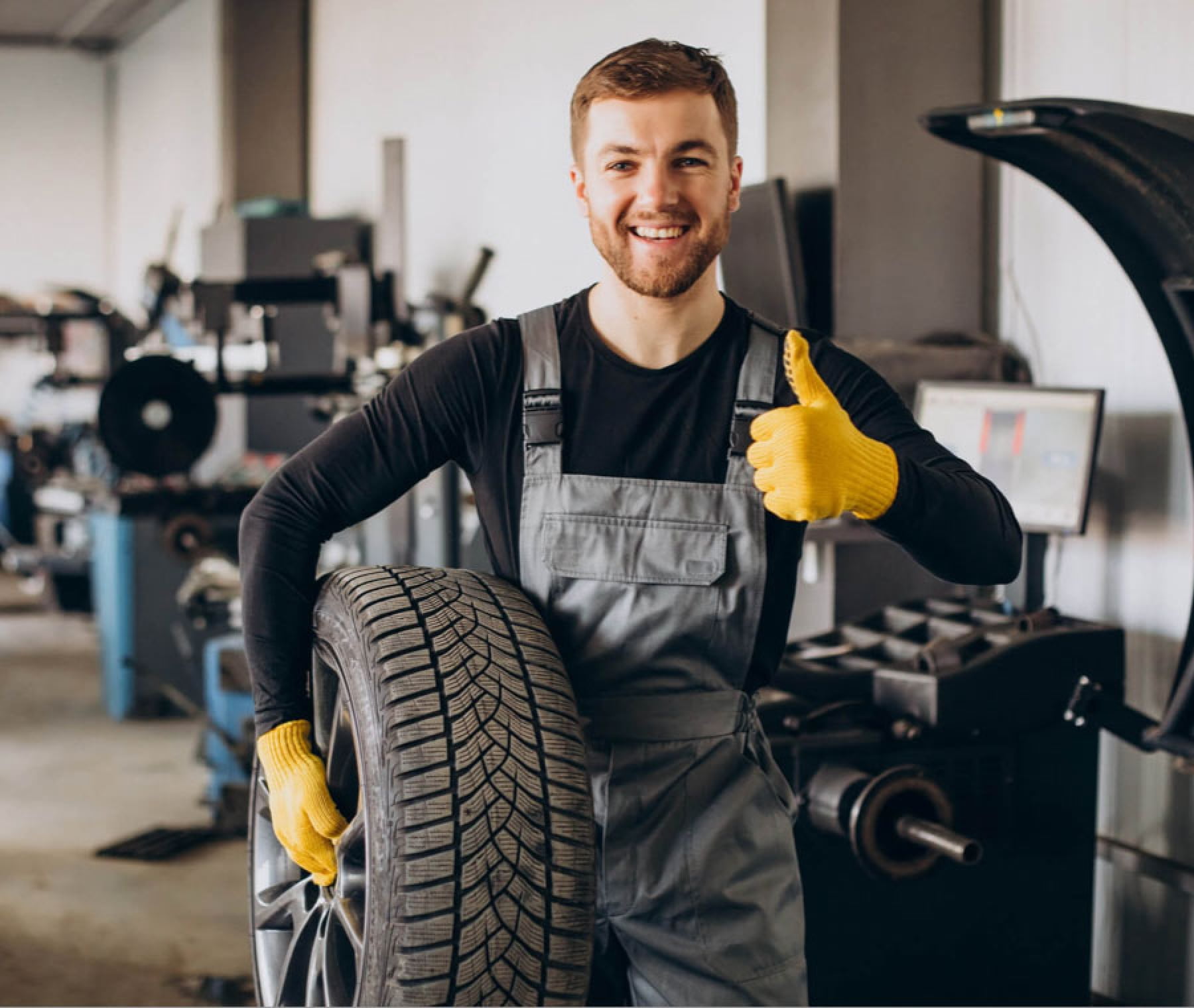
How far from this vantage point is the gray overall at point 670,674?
1.47 metres

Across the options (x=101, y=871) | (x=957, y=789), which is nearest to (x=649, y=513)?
(x=957, y=789)

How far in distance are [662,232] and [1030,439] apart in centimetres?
138

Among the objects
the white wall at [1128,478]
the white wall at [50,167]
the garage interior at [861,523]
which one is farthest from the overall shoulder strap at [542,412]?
the white wall at [50,167]

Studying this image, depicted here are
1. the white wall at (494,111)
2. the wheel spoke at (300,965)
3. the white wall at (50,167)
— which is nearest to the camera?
the wheel spoke at (300,965)

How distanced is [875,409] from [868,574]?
1614 mm

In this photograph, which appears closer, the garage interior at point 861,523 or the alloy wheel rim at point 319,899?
the alloy wheel rim at point 319,899

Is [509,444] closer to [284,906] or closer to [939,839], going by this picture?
[284,906]

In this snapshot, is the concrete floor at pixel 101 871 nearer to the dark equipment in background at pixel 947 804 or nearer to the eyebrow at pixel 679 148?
the dark equipment in background at pixel 947 804

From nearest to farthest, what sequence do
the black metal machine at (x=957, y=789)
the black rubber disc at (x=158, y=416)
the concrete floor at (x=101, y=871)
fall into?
the black metal machine at (x=957, y=789), the concrete floor at (x=101, y=871), the black rubber disc at (x=158, y=416)

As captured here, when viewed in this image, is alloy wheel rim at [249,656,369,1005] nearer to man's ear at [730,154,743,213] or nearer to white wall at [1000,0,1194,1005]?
man's ear at [730,154,743,213]

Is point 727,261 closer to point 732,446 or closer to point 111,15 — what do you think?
point 732,446

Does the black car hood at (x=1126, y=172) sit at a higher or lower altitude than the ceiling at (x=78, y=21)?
lower

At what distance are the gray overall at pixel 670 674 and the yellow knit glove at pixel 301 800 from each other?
0.29 m

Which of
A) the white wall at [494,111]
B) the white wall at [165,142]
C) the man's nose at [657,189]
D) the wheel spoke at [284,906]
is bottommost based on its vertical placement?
the wheel spoke at [284,906]
